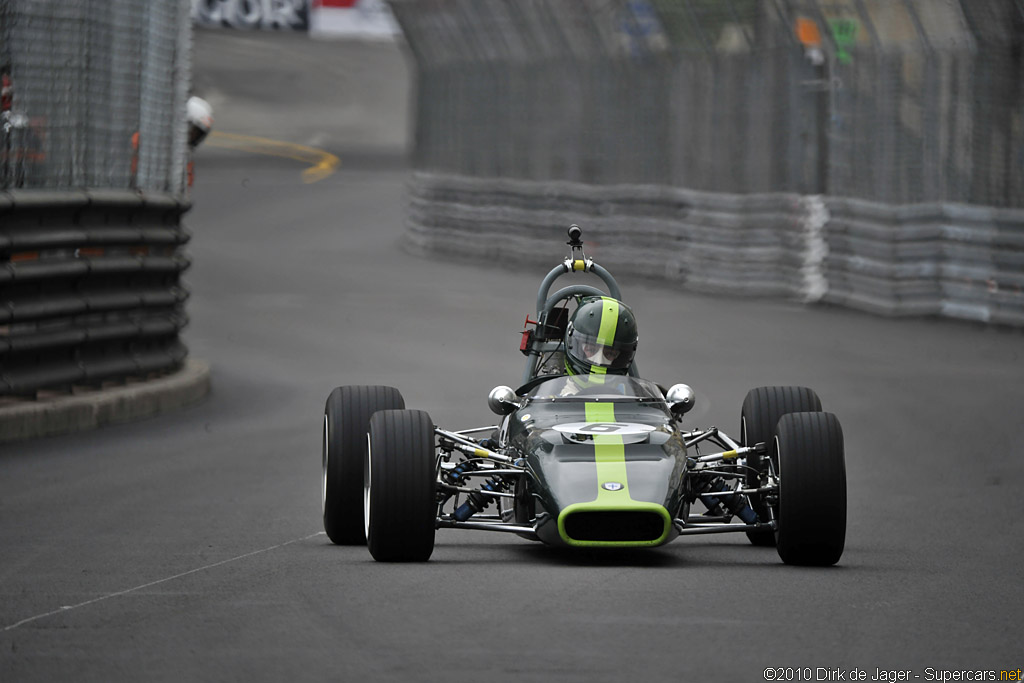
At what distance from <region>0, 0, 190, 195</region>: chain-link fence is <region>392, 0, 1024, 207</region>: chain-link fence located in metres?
9.33

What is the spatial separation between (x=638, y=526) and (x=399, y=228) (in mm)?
25782

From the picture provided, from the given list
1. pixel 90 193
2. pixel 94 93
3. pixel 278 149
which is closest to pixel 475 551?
pixel 90 193

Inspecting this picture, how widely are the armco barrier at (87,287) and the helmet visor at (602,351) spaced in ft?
15.5

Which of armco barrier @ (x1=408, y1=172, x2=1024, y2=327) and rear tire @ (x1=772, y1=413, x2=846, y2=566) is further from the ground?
armco barrier @ (x1=408, y1=172, x2=1024, y2=327)

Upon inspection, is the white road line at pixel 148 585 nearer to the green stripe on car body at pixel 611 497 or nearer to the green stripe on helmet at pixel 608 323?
the green stripe on car body at pixel 611 497

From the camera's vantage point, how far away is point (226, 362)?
1716cm

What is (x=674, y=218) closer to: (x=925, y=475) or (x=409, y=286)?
(x=409, y=286)

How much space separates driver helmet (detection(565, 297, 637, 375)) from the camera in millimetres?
9297

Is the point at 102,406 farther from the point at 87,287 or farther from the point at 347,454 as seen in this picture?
the point at 347,454

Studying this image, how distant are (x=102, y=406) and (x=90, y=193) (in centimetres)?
157

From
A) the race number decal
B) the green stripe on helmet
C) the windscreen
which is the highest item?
the green stripe on helmet

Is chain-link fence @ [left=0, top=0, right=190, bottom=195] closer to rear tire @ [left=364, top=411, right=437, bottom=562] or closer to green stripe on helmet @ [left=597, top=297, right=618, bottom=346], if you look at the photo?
green stripe on helmet @ [left=597, top=297, right=618, bottom=346]

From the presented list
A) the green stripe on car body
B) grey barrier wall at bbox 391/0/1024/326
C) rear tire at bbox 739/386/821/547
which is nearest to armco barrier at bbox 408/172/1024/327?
grey barrier wall at bbox 391/0/1024/326

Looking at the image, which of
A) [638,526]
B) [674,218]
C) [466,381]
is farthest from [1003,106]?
[638,526]
